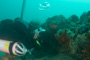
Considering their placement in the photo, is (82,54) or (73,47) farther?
(73,47)

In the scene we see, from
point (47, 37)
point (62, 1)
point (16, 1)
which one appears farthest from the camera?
point (62, 1)

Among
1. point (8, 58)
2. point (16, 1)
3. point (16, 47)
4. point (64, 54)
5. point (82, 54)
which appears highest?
point (16, 1)

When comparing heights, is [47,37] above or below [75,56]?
above

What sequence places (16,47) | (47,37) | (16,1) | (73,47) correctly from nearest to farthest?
1. (16,47)
2. (73,47)
3. (47,37)
4. (16,1)

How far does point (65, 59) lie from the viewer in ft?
17.8

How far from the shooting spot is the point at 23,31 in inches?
246

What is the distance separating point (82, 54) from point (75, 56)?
58cm

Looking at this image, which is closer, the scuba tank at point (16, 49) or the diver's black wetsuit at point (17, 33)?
the scuba tank at point (16, 49)

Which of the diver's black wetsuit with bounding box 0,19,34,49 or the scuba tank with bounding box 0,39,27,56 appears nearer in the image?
the scuba tank with bounding box 0,39,27,56

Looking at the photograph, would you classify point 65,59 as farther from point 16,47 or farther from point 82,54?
point 16,47

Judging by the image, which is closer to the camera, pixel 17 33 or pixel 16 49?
pixel 16 49

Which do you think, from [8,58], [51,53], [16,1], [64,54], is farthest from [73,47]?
[16,1]

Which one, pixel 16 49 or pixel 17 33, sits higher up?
pixel 17 33

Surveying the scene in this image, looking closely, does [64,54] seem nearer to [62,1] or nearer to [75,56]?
[75,56]
